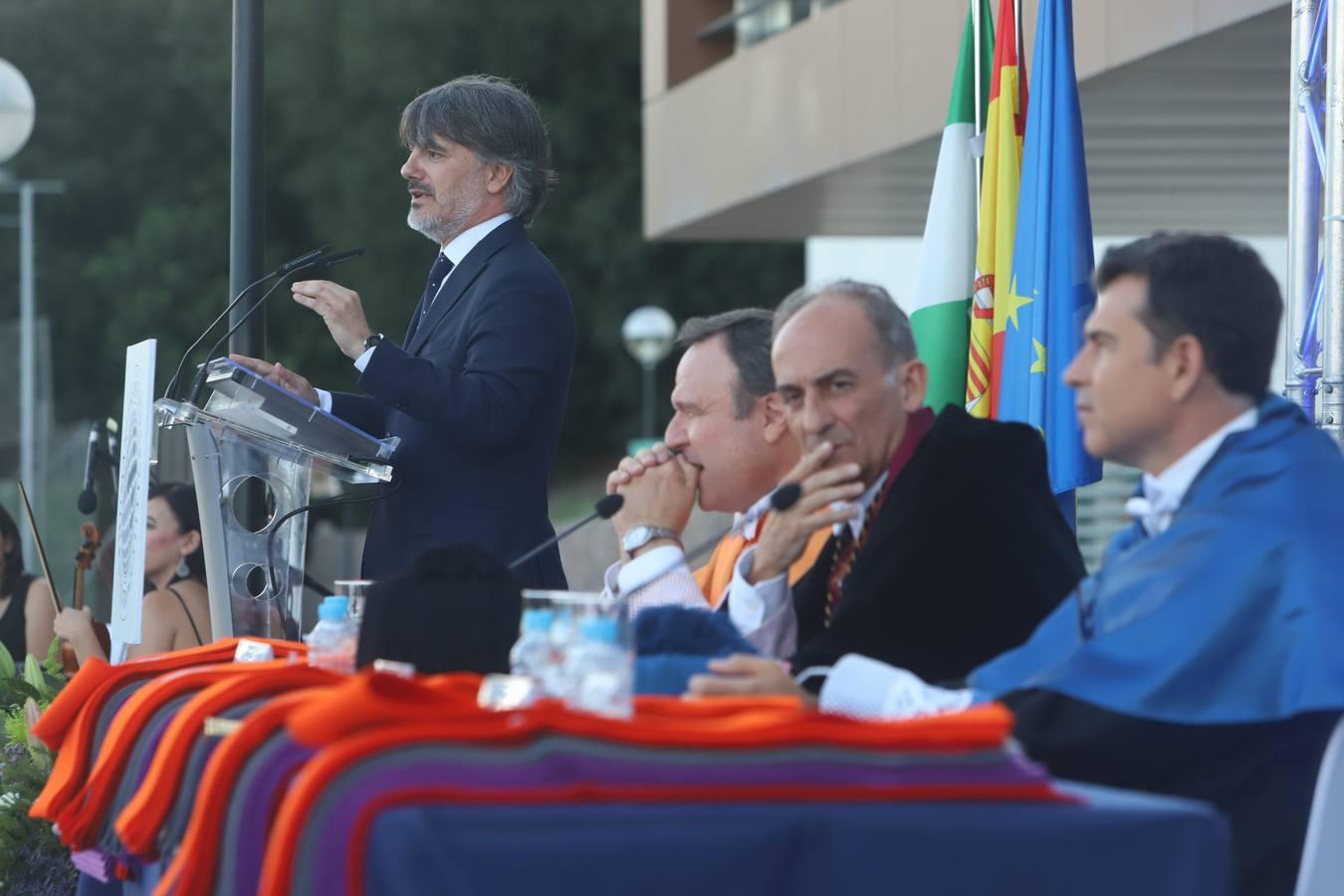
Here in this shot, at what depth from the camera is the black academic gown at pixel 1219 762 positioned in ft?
7.13

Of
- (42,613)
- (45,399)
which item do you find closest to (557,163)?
(45,399)

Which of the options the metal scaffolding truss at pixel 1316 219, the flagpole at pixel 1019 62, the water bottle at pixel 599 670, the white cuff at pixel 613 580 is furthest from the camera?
the flagpole at pixel 1019 62

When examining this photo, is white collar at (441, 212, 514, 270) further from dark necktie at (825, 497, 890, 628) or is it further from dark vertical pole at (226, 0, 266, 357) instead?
dark necktie at (825, 497, 890, 628)

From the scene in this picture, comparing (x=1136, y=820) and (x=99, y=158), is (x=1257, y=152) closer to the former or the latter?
(x=1136, y=820)

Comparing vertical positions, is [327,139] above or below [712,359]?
above

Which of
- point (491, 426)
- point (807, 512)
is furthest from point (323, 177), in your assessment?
point (807, 512)

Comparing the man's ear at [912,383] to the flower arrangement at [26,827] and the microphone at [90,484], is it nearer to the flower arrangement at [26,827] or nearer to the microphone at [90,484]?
the flower arrangement at [26,827]

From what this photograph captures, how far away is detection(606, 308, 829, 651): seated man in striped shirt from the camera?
318cm

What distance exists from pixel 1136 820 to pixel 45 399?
13261mm

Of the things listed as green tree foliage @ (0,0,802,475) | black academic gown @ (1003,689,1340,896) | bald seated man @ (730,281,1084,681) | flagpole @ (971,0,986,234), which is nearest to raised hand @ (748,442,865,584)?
bald seated man @ (730,281,1084,681)

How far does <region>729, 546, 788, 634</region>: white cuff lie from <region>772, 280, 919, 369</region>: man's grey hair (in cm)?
36

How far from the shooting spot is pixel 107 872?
2553mm

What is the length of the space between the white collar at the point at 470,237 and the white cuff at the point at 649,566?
1116 millimetres

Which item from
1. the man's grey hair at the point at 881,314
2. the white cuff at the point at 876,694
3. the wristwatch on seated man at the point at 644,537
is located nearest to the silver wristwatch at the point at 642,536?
the wristwatch on seated man at the point at 644,537
